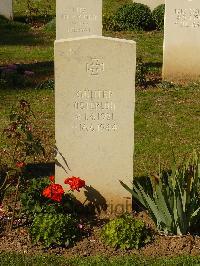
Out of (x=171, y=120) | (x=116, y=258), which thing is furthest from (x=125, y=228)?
(x=171, y=120)

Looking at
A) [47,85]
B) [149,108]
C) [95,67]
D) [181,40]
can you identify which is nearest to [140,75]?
[181,40]

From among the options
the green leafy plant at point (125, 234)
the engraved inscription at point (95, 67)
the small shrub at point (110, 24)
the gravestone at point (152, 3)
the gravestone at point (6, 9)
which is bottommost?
the green leafy plant at point (125, 234)

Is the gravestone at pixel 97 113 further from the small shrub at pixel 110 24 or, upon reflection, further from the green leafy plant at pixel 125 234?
the small shrub at pixel 110 24

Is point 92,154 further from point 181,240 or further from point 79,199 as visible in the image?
point 181,240

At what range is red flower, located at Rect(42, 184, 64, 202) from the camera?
6172 millimetres

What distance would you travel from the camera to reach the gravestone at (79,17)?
36.0ft

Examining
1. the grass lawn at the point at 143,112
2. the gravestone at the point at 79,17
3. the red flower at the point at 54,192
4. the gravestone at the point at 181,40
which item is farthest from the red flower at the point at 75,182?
the gravestone at the point at 181,40

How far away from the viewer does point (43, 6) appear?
19.8m

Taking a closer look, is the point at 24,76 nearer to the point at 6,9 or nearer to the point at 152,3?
the point at 6,9

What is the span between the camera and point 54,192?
6.19 metres

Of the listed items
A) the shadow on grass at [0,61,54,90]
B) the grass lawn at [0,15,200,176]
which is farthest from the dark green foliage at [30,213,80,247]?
the shadow on grass at [0,61,54,90]

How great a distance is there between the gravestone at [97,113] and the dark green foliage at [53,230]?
2.26ft

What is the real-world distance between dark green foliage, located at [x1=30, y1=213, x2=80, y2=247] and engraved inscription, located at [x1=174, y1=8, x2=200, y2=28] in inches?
232

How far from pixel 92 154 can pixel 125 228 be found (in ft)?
3.08
